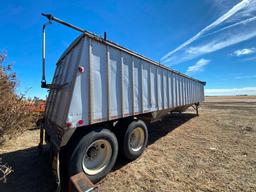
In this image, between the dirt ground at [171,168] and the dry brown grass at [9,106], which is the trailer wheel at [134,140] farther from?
the dry brown grass at [9,106]

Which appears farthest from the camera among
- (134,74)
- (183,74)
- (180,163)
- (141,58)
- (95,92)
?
(183,74)

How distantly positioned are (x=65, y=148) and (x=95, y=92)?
1.41 meters

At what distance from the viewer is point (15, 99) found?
5.11 meters

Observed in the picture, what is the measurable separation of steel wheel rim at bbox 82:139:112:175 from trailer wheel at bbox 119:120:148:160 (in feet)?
1.97

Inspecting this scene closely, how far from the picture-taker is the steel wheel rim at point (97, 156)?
3.40 m

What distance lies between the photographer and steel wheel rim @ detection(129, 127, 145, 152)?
468cm

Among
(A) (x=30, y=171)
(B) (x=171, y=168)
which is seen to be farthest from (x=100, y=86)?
(A) (x=30, y=171)

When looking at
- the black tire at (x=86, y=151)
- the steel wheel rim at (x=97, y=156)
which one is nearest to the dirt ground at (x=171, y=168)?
the black tire at (x=86, y=151)

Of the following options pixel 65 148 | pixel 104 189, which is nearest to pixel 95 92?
pixel 65 148

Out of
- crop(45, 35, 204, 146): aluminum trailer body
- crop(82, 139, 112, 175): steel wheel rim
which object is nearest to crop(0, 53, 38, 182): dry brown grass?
crop(45, 35, 204, 146): aluminum trailer body

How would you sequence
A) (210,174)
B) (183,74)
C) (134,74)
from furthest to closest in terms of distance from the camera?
(183,74) → (134,74) → (210,174)

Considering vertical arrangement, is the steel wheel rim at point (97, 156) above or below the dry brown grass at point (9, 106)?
below

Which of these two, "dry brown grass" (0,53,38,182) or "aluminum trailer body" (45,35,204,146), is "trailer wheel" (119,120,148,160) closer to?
"aluminum trailer body" (45,35,204,146)

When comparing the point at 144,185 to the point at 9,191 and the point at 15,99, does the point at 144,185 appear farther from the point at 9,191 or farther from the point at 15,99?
the point at 15,99
